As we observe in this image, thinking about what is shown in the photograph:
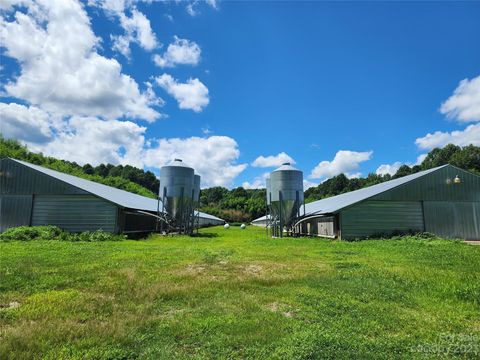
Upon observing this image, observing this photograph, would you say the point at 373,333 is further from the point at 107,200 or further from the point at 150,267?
the point at 107,200

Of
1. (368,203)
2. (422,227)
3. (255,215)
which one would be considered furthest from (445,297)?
(255,215)

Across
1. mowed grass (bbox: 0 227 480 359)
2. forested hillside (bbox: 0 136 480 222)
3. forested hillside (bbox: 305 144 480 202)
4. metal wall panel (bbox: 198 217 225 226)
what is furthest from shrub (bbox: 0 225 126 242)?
forested hillside (bbox: 305 144 480 202)

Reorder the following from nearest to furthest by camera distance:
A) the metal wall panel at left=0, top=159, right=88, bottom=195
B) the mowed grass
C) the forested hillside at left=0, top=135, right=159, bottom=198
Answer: the mowed grass < the metal wall panel at left=0, top=159, right=88, bottom=195 < the forested hillside at left=0, top=135, right=159, bottom=198

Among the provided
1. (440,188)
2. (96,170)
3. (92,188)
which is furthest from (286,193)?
(96,170)

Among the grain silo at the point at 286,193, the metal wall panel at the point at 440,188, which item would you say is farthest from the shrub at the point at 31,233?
the metal wall panel at the point at 440,188

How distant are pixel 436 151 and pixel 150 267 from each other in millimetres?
86563

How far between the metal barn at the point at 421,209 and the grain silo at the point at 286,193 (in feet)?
14.9

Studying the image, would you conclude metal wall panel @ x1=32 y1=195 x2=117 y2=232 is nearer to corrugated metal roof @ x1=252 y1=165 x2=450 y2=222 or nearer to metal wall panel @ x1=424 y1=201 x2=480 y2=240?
corrugated metal roof @ x1=252 y1=165 x2=450 y2=222

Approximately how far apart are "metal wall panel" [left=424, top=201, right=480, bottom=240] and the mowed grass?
1543 centimetres

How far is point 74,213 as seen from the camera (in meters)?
23.8

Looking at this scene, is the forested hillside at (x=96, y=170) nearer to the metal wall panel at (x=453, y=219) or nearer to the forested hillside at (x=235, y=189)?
the forested hillside at (x=235, y=189)

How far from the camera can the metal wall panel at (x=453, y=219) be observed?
2391 cm

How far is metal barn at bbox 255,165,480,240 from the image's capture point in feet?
77.4

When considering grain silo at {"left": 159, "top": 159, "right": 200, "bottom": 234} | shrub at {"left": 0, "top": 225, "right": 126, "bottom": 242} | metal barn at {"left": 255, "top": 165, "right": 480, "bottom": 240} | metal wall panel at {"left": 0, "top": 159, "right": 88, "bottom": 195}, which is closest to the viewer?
shrub at {"left": 0, "top": 225, "right": 126, "bottom": 242}
